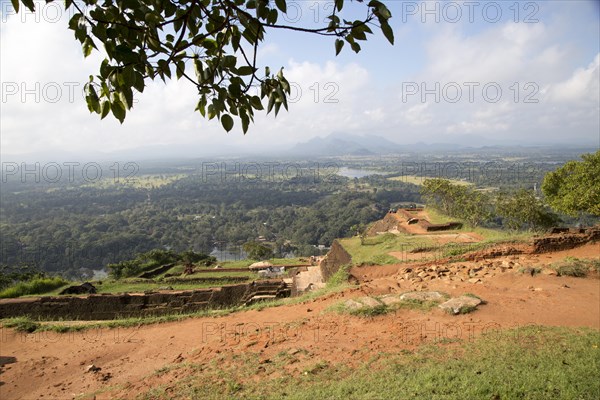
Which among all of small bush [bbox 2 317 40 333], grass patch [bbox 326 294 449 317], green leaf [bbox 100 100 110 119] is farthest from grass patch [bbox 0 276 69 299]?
green leaf [bbox 100 100 110 119]

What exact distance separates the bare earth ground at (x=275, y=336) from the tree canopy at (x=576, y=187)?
870 cm

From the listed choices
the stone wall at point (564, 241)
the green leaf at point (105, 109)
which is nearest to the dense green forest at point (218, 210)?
the stone wall at point (564, 241)

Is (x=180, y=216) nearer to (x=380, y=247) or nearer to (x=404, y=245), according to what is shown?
(x=380, y=247)

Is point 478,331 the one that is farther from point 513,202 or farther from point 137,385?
point 513,202

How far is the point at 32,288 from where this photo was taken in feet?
49.2

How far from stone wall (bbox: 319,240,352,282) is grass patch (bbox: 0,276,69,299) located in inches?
479

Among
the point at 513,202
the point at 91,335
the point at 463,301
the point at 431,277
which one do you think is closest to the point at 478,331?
the point at 463,301

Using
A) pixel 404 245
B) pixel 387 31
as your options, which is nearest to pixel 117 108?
pixel 387 31

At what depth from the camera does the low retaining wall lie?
32.7 ft

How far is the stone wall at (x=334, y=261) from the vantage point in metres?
14.4

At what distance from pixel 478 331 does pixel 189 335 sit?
5222mm

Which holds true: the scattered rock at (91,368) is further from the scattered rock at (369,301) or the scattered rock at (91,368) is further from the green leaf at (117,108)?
the green leaf at (117,108)

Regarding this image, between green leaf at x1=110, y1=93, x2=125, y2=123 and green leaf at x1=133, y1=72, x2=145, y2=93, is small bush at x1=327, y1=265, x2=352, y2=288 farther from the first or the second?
green leaf at x1=133, y1=72, x2=145, y2=93

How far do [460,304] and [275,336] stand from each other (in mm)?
3445
